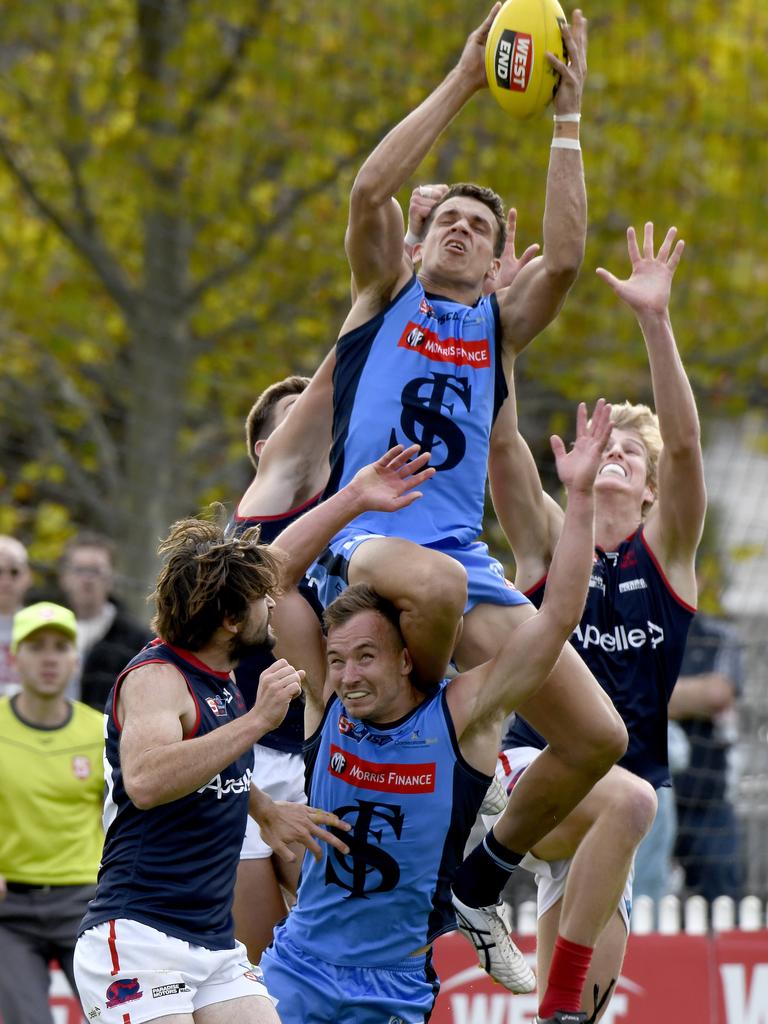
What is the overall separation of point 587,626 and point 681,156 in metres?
7.89

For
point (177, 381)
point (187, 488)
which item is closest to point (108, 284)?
point (177, 381)

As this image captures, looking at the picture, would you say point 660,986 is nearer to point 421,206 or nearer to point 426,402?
point 426,402

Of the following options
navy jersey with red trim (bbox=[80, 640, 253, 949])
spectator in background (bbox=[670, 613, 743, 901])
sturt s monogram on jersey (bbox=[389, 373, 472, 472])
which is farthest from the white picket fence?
sturt s monogram on jersey (bbox=[389, 373, 472, 472])

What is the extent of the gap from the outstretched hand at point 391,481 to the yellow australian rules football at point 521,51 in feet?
4.06

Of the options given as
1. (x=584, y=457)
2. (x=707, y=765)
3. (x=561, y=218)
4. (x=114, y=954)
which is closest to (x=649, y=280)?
(x=561, y=218)

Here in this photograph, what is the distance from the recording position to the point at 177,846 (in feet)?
16.3

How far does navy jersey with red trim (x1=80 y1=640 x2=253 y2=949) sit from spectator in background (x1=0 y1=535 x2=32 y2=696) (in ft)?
14.6

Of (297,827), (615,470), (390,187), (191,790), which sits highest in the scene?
(390,187)

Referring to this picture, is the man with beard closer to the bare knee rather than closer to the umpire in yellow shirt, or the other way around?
the bare knee

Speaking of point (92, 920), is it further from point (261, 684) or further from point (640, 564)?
point (640, 564)

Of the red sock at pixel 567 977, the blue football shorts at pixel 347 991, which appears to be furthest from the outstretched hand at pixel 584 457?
the red sock at pixel 567 977

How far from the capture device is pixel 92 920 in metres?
4.94

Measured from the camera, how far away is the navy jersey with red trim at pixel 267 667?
622 cm

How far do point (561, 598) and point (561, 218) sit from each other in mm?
1288
